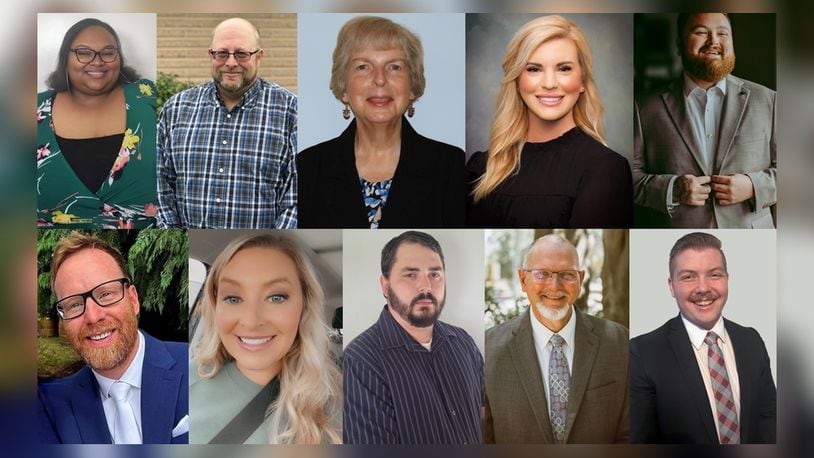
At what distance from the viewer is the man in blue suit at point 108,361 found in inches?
219

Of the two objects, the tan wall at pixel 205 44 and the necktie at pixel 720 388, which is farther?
the necktie at pixel 720 388

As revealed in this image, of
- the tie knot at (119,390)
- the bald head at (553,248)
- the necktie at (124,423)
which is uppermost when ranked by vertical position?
the bald head at (553,248)

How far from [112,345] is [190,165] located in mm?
1150

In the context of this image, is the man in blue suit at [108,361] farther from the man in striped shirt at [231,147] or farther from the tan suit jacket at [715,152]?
the tan suit jacket at [715,152]

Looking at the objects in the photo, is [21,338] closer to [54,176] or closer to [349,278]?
[54,176]

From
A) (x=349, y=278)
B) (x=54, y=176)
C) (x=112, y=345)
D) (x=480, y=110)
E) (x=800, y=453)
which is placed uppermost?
(x=480, y=110)

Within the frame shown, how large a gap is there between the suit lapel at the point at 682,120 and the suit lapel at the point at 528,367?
1.33 metres

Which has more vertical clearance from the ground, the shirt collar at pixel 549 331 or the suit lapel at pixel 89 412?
the shirt collar at pixel 549 331

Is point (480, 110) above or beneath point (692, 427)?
above

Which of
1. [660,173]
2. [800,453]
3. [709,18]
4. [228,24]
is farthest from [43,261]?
[800,453]

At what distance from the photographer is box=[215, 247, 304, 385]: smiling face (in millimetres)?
5508

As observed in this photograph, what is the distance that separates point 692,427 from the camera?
5.60 meters

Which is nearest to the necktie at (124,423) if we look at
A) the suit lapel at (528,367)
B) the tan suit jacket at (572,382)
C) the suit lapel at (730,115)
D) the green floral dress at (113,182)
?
the green floral dress at (113,182)

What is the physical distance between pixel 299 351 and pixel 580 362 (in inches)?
64.6
